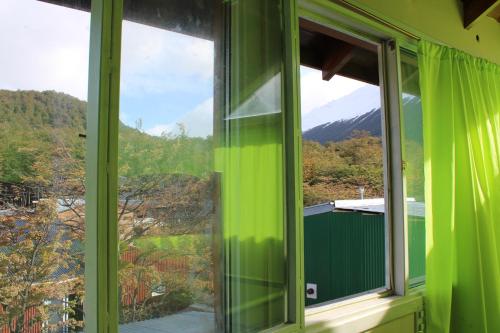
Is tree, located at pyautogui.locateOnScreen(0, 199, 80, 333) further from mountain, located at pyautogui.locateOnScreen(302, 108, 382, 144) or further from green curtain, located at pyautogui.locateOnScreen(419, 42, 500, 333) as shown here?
green curtain, located at pyautogui.locateOnScreen(419, 42, 500, 333)

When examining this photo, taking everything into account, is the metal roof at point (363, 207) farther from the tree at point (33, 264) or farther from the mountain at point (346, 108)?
the tree at point (33, 264)

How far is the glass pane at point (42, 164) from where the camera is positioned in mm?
1214

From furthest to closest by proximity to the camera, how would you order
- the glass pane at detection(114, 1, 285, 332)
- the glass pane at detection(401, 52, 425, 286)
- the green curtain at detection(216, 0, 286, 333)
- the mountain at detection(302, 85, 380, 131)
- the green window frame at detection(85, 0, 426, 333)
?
the mountain at detection(302, 85, 380, 131) → the glass pane at detection(401, 52, 425, 286) → the green curtain at detection(216, 0, 286, 333) → the glass pane at detection(114, 1, 285, 332) → the green window frame at detection(85, 0, 426, 333)

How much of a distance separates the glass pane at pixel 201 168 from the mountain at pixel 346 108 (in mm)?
1247

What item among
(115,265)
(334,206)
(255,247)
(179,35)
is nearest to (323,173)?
(334,206)

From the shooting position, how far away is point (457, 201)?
2744 mm

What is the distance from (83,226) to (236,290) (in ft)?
2.13

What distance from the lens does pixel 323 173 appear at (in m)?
3.95

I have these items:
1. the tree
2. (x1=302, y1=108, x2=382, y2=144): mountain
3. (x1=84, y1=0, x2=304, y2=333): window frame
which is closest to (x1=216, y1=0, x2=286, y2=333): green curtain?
(x1=84, y1=0, x2=304, y2=333): window frame

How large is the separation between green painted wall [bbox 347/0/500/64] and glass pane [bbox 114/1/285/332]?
0.85 metres

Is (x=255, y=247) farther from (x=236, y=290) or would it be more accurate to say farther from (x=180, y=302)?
(x=180, y=302)

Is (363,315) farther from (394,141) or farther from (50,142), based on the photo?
(50,142)

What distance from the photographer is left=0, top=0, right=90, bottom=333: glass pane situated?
121cm

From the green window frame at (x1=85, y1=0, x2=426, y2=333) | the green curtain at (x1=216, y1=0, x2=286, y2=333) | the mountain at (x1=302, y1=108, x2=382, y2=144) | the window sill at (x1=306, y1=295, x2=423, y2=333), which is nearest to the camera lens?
the green window frame at (x1=85, y1=0, x2=426, y2=333)
